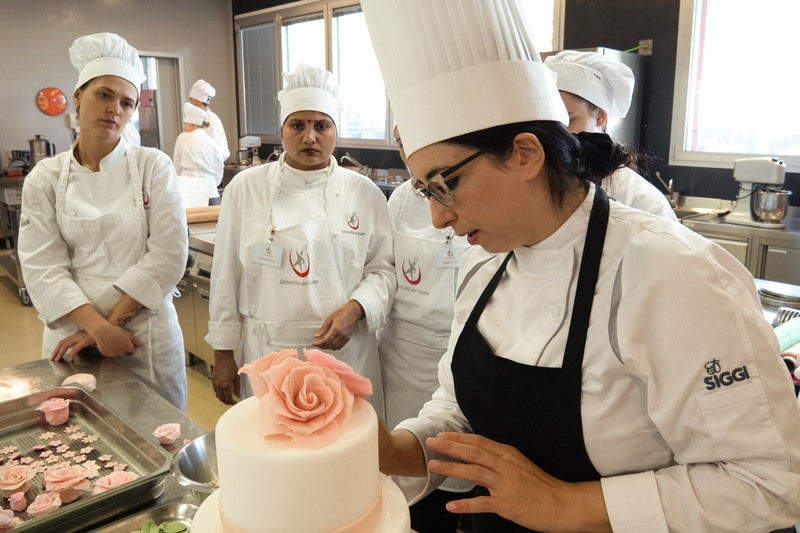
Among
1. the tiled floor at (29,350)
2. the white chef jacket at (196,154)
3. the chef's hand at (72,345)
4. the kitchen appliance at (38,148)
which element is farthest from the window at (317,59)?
the chef's hand at (72,345)

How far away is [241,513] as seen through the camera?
2.45 ft

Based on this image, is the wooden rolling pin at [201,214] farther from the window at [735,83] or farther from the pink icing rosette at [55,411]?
the window at [735,83]

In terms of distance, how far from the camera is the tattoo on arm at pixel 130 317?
2.03 meters

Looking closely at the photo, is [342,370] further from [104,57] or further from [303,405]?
[104,57]

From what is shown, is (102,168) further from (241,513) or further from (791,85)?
(791,85)

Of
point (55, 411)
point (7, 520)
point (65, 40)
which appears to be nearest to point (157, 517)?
point (7, 520)

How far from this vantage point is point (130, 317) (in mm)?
2055

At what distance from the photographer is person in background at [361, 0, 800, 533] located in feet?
2.85

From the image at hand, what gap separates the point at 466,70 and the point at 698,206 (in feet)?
14.2

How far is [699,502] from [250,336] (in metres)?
1.61

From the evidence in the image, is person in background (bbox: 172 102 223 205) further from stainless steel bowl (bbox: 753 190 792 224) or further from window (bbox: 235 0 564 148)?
stainless steel bowl (bbox: 753 190 792 224)

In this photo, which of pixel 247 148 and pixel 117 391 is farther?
pixel 247 148

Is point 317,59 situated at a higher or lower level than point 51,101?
higher

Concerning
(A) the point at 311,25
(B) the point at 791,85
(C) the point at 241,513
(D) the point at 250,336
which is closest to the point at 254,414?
(C) the point at 241,513
